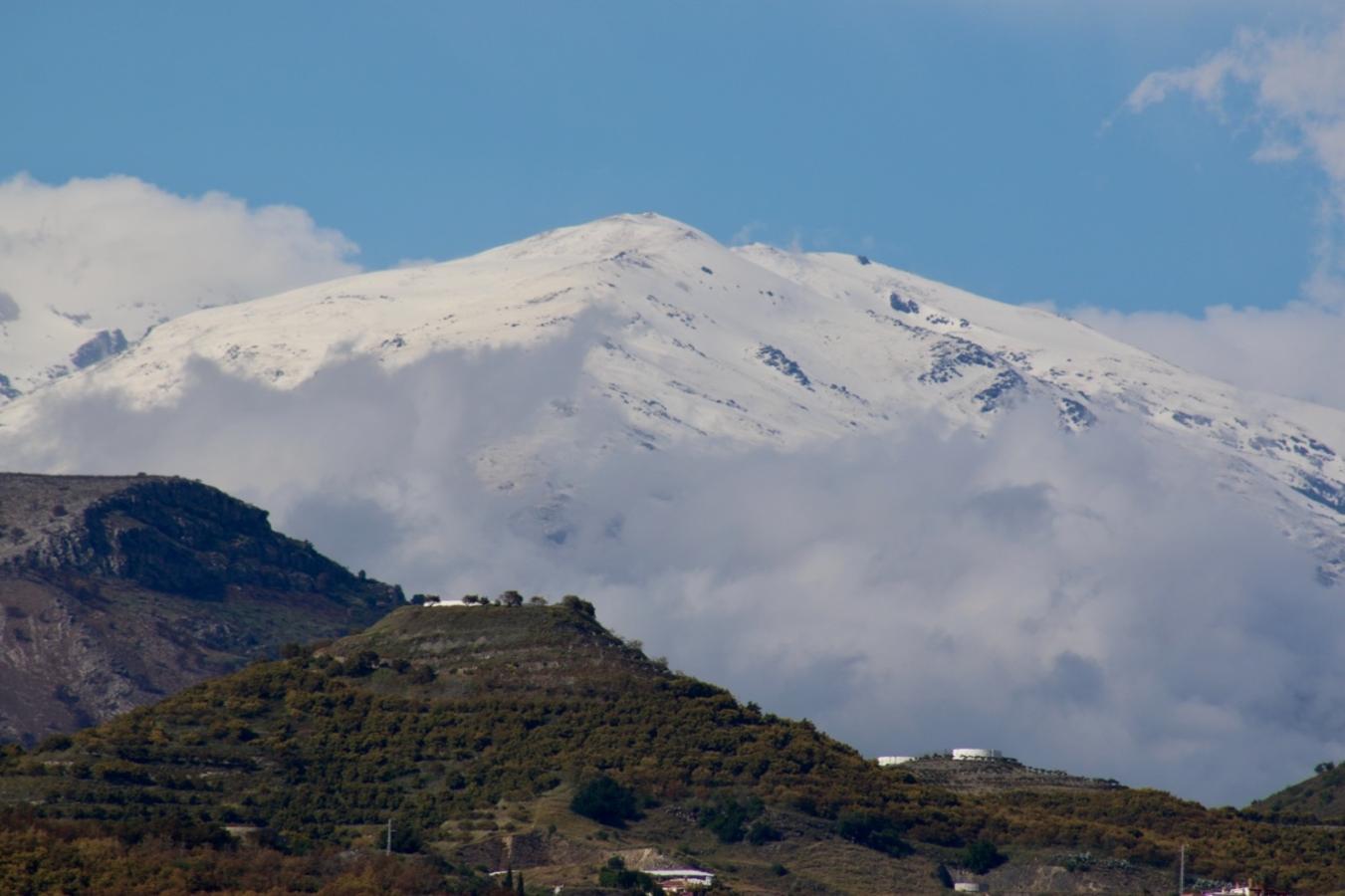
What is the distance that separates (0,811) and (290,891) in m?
23.9

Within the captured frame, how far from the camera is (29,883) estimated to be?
7037 inches

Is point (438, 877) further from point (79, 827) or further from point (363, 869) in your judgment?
point (79, 827)

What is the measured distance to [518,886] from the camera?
19962 centimetres

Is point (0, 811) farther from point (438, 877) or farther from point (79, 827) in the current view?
point (438, 877)

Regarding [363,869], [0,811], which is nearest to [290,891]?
[363,869]

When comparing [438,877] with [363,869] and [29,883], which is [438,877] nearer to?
[363,869]

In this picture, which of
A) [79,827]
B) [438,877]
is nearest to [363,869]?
[438,877]

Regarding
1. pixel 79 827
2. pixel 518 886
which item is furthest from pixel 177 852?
pixel 518 886

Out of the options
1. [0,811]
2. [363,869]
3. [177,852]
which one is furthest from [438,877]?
[0,811]

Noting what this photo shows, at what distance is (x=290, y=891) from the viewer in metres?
188

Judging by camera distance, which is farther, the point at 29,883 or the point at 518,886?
the point at 518,886

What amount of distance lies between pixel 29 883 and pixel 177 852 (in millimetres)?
16222

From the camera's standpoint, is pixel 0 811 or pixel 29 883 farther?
pixel 0 811

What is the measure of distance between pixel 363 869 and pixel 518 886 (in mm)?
10778
